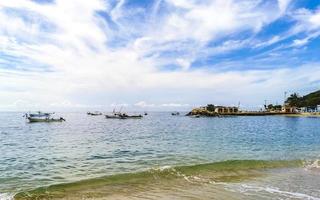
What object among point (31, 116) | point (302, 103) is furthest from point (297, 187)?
point (302, 103)

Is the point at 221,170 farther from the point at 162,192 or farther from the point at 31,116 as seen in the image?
the point at 31,116

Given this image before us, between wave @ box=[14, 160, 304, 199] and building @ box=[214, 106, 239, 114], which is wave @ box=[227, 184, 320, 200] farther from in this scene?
building @ box=[214, 106, 239, 114]

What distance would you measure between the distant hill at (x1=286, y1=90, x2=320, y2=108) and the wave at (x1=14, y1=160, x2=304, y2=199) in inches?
6454

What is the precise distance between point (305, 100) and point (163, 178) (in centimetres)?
17793

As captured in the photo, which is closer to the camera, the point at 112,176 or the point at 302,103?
the point at 112,176

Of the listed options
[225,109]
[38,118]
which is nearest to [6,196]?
→ [38,118]

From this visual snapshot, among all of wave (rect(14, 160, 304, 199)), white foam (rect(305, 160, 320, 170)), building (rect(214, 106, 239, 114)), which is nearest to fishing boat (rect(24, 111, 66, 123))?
building (rect(214, 106, 239, 114))

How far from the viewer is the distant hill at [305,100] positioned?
17423cm

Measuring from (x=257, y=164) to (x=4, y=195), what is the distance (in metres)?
16.0

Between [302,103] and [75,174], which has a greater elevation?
[302,103]

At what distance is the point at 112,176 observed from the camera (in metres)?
19.6

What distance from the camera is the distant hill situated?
174m

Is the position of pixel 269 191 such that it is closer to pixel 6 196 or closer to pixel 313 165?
pixel 313 165

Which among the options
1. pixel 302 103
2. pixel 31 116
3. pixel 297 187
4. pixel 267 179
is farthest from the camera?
pixel 302 103
